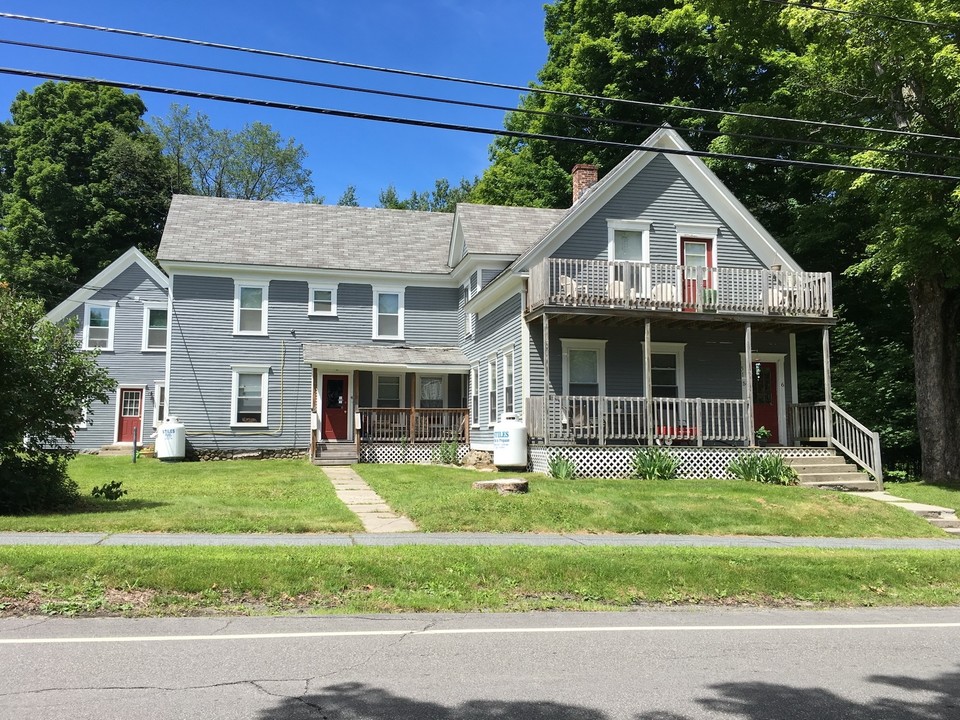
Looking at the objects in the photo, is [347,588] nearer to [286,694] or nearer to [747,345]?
[286,694]

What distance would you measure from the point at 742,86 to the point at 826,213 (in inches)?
421

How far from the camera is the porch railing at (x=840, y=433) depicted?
19.2m

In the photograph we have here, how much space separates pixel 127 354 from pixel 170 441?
19.1 feet

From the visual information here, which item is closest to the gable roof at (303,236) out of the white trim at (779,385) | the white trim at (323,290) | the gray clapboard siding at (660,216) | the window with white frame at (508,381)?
the white trim at (323,290)

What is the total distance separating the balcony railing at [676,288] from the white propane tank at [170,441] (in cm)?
1230

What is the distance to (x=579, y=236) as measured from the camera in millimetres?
21984

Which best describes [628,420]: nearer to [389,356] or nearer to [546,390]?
[546,390]

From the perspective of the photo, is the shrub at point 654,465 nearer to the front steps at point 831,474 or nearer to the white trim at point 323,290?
the front steps at point 831,474

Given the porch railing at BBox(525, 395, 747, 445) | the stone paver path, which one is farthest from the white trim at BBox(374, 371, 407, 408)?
the porch railing at BBox(525, 395, 747, 445)

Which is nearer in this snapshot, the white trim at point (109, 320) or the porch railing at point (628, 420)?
the porch railing at point (628, 420)

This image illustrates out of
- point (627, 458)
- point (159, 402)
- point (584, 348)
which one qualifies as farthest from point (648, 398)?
point (159, 402)

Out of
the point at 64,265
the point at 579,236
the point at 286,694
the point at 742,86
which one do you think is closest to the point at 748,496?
the point at 579,236

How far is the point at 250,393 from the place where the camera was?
88.4 ft

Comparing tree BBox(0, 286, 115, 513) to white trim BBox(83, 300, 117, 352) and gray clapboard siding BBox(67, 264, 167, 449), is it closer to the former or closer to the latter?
gray clapboard siding BBox(67, 264, 167, 449)
